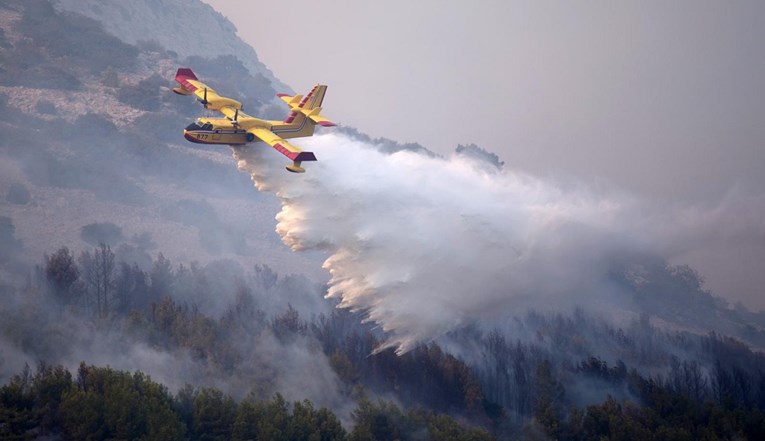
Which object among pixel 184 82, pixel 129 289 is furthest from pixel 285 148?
pixel 129 289

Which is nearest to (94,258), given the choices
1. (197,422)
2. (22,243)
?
(22,243)

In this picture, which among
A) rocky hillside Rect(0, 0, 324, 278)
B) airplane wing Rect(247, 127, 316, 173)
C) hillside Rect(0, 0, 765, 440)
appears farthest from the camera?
rocky hillside Rect(0, 0, 324, 278)

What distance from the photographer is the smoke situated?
51375mm

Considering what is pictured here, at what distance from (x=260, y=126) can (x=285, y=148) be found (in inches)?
143

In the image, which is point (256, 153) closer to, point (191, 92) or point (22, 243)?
point (191, 92)

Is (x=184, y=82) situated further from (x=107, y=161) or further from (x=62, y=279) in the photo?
(x=107, y=161)

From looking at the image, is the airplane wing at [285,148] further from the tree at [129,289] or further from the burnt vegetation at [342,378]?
the tree at [129,289]

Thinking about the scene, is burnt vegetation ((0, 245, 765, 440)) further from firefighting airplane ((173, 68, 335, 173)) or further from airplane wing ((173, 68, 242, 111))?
airplane wing ((173, 68, 242, 111))

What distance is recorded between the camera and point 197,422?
157ft

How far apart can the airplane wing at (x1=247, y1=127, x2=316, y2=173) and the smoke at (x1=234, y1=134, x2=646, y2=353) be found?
2029 millimetres

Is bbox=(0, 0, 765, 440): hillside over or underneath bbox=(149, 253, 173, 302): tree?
over

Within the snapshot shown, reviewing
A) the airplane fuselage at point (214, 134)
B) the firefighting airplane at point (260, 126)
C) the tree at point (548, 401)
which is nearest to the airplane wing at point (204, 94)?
the firefighting airplane at point (260, 126)

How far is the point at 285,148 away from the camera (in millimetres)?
46969

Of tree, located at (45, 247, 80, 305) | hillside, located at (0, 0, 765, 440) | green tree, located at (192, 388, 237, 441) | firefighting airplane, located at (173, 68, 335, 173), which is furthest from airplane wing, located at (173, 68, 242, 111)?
tree, located at (45, 247, 80, 305)
